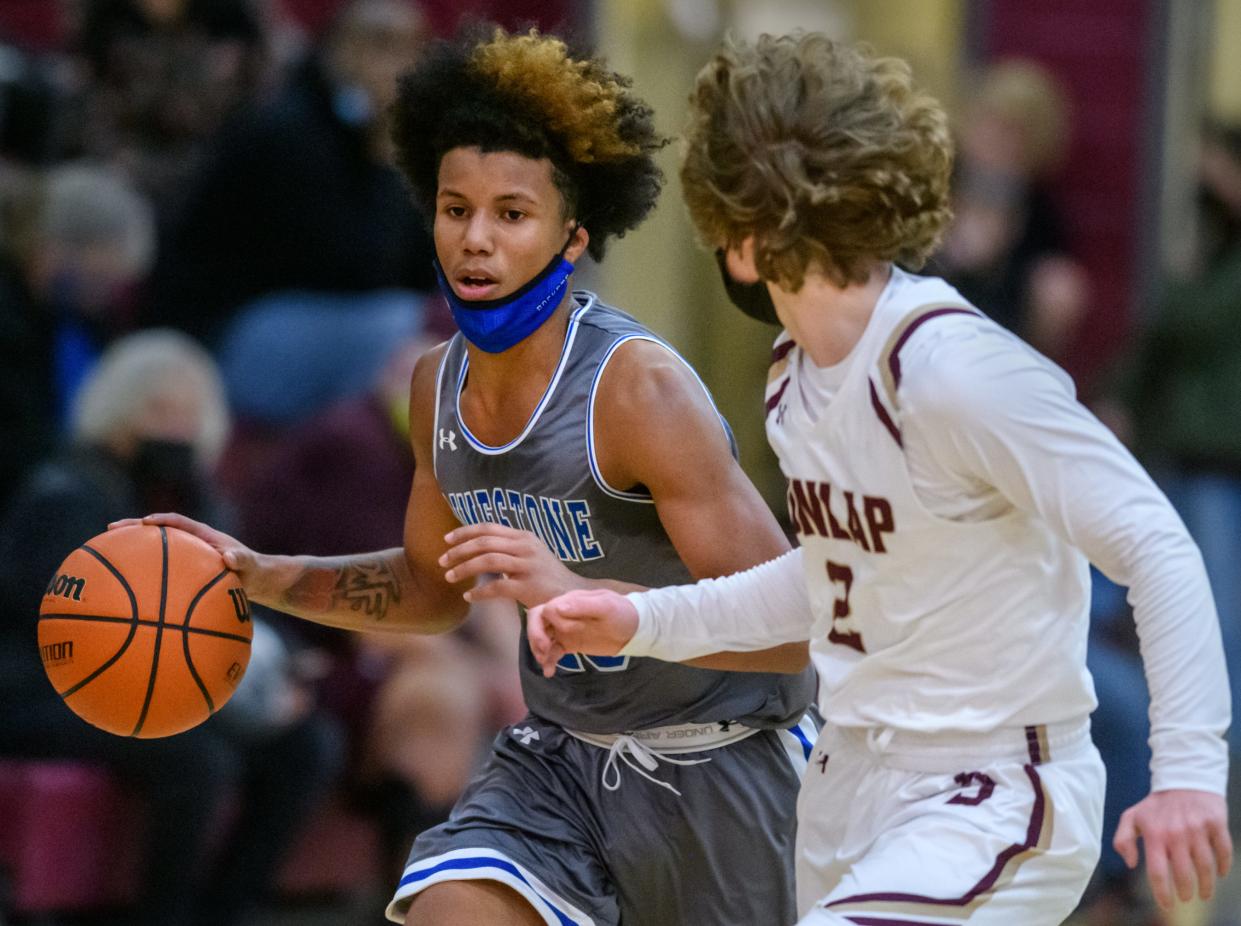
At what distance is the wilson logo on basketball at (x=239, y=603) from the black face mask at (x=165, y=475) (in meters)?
2.41

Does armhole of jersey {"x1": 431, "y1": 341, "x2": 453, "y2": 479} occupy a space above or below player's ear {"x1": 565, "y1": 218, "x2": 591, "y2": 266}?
below

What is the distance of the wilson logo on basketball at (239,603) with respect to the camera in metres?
3.84

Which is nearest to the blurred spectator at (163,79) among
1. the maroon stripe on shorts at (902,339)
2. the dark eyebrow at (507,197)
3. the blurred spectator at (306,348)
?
the blurred spectator at (306,348)

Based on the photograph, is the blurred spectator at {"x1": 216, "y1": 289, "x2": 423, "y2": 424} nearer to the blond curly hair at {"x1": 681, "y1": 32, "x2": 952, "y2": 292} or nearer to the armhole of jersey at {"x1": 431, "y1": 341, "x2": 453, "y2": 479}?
the armhole of jersey at {"x1": 431, "y1": 341, "x2": 453, "y2": 479}

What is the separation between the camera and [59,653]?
3.78 metres

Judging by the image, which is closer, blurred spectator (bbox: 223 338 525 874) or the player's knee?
the player's knee

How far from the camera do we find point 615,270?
970 cm

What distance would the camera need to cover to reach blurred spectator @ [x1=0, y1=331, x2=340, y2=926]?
6.01 m

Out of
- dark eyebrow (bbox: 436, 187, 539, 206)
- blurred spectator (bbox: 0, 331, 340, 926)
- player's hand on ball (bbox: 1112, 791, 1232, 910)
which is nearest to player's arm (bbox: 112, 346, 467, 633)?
dark eyebrow (bbox: 436, 187, 539, 206)

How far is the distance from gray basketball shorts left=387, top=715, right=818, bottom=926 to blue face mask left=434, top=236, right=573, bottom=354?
79cm

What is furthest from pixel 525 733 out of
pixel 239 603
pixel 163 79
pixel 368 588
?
pixel 163 79

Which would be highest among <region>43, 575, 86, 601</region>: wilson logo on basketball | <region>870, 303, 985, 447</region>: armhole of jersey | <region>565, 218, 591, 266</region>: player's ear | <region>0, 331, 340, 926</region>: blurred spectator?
<region>565, 218, 591, 266</region>: player's ear

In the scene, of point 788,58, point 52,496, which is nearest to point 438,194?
point 788,58

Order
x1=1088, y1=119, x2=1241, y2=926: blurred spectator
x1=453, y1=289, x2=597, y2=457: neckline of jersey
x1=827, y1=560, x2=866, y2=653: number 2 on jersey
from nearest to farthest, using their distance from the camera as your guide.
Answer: x1=827, y1=560, x2=866, y2=653: number 2 on jersey → x1=453, y1=289, x2=597, y2=457: neckline of jersey → x1=1088, y1=119, x2=1241, y2=926: blurred spectator
